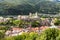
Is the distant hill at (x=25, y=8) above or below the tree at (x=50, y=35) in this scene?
below

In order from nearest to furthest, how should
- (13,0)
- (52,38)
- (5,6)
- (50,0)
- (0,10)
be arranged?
(52,38) < (0,10) < (5,6) < (13,0) < (50,0)

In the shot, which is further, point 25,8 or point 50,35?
point 25,8

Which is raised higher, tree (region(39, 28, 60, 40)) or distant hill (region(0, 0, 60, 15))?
tree (region(39, 28, 60, 40))

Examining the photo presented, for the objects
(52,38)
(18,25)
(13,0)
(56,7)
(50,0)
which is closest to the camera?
(52,38)

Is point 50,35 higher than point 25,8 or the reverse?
higher

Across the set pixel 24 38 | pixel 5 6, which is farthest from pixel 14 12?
pixel 24 38

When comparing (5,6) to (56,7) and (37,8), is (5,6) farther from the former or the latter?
(56,7)

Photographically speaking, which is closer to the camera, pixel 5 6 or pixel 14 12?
pixel 14 12

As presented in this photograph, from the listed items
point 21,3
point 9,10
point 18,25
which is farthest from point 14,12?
point 18,25

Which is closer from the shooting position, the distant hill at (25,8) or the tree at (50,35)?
the tree at (50,35)

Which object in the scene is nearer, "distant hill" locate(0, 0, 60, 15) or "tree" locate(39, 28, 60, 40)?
"tree" locate(39, 28, 60, 40)
